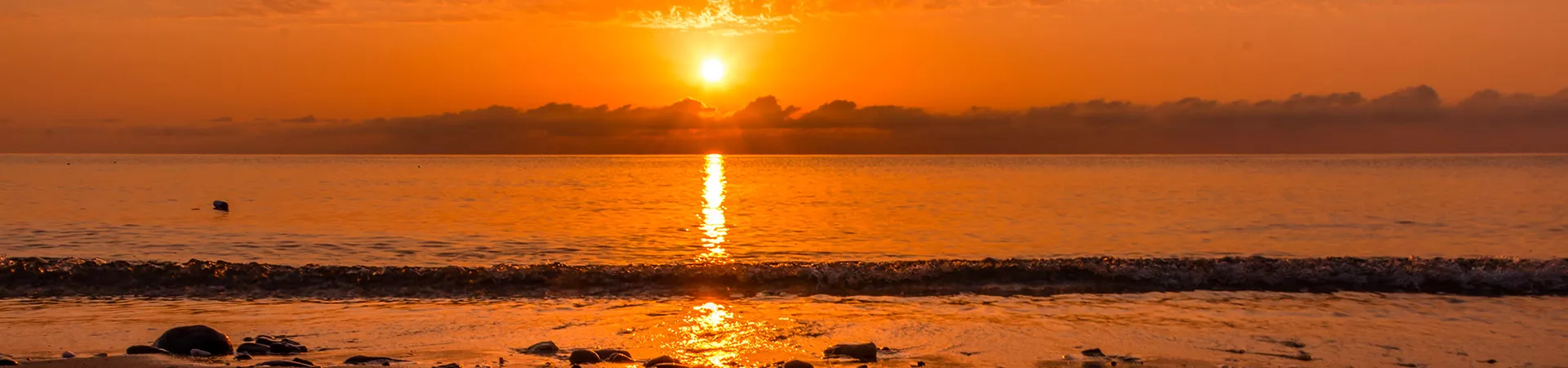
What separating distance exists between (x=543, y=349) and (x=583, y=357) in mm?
1109

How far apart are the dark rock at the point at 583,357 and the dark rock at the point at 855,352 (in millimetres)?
2747

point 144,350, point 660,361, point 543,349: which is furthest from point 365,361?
point 660,361

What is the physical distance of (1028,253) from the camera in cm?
3247

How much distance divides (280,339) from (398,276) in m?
8.45

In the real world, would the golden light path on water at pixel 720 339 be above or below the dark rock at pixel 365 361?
below

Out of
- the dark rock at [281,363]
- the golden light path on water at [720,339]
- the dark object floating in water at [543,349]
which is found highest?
the dark rock at [281,363]

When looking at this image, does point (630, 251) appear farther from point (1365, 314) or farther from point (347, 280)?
point (1365, 314)

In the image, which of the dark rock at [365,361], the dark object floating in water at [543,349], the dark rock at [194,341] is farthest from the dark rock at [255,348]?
the dark object floating in water at [543,349]

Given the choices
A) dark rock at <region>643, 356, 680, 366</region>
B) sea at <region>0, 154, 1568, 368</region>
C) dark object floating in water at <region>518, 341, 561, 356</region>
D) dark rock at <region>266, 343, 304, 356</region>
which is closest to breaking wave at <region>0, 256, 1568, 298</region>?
sea at <region>0, 154, 1568, 368</region>

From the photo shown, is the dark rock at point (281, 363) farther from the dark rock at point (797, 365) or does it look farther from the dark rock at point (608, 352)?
the dark rock at point (797, 365)

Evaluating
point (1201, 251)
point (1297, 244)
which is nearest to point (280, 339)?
point (1201, 251)

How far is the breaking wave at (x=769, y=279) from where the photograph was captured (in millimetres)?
21141

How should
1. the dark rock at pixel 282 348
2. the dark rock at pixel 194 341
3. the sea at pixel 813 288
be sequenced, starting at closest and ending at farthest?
1. the dark rock at pixel 194 341
2. the dark rock at pixel 282 348
3. the sea at pixel 813 288

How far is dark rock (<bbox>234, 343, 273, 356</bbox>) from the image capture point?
13211 millimetres
